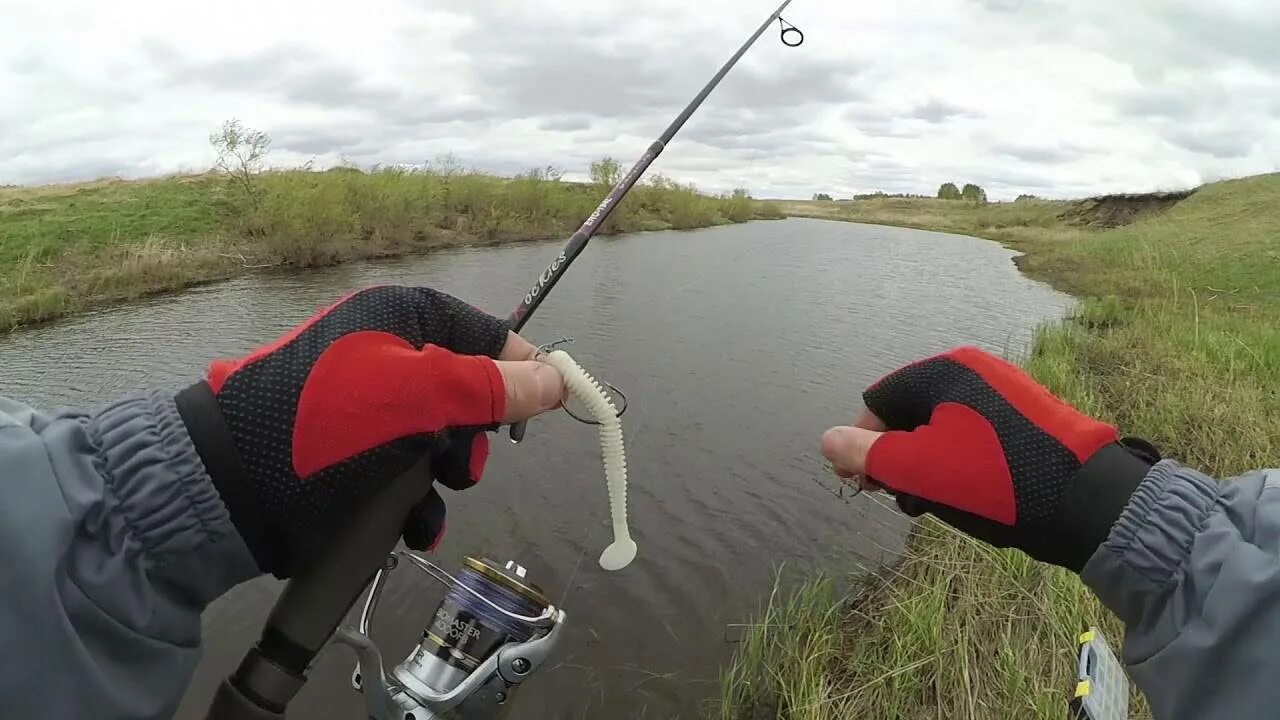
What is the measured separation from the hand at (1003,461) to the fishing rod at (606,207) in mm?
1106

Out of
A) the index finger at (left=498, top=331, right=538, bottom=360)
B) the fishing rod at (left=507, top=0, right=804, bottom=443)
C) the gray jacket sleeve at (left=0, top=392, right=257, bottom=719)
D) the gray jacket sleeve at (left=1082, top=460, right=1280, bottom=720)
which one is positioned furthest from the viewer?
the fishing rod at (left=507, top=0, right=804, bottom=443)

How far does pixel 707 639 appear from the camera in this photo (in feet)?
14.7

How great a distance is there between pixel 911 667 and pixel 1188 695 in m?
2.54

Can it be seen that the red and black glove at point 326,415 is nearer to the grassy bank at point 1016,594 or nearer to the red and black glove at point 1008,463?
the red and black glove at point 1008,463

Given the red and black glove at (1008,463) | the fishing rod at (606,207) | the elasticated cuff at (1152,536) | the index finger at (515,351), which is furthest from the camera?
the fishing rod at (606,207)

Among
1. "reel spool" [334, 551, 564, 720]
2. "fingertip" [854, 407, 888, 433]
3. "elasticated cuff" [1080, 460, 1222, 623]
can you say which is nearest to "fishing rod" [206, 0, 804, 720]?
"reel spool" [334, 551, 564, 720]

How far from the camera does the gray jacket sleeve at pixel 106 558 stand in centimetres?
85

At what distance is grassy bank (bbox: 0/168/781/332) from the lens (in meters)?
15.1

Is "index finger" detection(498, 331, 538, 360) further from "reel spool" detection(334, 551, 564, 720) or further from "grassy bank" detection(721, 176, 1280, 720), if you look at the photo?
"grassy bank" detection(721, 176, 1280, 720)

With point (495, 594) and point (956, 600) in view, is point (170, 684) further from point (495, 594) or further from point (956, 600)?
point (956, 600)

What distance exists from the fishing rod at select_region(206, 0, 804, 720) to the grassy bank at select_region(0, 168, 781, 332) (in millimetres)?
14507

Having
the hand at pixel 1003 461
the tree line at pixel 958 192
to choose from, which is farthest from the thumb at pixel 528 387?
the tree line at pixel 958 192

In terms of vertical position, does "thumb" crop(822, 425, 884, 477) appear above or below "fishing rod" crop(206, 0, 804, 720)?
above

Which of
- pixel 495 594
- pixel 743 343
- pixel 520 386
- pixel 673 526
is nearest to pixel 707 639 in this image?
pixel 673 526
